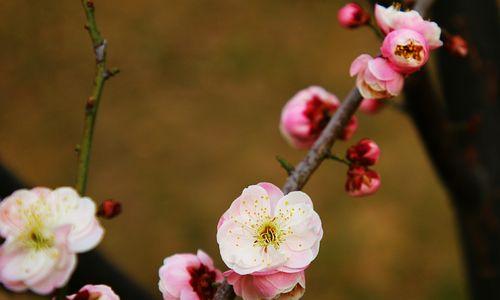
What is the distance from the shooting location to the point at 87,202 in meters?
0.50

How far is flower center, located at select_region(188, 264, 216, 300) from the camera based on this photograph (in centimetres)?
56

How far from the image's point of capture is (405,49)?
55 cm

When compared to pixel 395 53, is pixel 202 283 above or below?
below

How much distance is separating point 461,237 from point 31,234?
1003mm

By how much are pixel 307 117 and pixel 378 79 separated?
215 millimetres

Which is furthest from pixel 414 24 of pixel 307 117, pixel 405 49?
pixel 307 117

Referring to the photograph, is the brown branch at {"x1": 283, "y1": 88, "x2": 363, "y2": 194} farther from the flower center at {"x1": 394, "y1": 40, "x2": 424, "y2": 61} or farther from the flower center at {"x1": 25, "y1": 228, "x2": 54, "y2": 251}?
the flower center at {"x1": 25, "y1": 228, "x2": 54, "y2": 251}

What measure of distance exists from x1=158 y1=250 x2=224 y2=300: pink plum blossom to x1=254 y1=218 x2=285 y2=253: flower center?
0.07m

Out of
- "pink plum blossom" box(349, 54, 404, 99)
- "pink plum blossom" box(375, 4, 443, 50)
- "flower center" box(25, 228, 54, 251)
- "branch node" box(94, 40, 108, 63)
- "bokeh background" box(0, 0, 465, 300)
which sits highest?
"branch node" box(94, 40, 108, 63)

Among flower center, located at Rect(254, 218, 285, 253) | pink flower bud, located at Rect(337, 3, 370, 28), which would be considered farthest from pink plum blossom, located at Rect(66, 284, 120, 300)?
pink flower bud, located at Rect(337, 3, 370, 28)

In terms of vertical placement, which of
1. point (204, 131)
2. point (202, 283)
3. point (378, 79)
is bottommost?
point (204, 131)

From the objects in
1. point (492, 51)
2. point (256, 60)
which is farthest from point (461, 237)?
point (256, 60)

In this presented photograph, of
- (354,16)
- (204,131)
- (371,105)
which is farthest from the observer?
(204,131)

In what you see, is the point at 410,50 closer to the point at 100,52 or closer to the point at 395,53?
the point at 395,53
